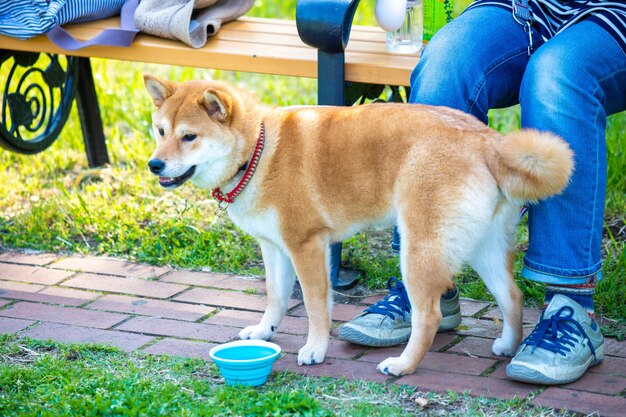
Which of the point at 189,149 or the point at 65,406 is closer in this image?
the point at 65,406

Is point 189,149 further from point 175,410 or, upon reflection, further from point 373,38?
point 373,38

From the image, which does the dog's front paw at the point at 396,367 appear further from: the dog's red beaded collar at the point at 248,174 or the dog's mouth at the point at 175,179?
the dog's mouth at the point at 175,179

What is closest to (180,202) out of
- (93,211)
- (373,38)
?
(93,211)

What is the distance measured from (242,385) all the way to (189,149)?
774mm

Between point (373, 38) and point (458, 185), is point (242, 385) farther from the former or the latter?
point (373, 38)

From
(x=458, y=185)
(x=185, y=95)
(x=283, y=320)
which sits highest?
(x=185, y=95)

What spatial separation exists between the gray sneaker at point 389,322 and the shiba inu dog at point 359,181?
5.4 inches

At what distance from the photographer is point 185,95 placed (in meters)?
2.97

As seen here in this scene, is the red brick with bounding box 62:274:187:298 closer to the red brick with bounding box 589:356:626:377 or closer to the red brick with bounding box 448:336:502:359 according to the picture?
the red brick with bounding box 448:336:502:359

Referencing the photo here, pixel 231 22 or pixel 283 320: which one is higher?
pixel 231 22

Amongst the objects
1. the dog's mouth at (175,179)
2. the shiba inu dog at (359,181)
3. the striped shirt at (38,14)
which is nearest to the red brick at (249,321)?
the shiba inu dog at (359,181)

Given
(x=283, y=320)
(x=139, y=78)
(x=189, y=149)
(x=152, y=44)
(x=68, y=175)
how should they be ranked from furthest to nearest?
(x=139, y=78) → (x=68, y=175) → (x=152, y=44) → (x=283, y=320) → (x=189, y=149)

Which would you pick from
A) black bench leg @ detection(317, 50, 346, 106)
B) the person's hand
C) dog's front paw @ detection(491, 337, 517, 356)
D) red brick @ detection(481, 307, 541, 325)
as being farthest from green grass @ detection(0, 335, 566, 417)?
the person's hand

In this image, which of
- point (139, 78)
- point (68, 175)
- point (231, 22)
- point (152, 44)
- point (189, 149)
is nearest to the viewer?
point (189, 149)
